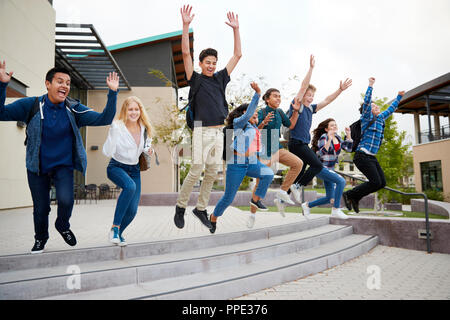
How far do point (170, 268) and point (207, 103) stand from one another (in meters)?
2.23

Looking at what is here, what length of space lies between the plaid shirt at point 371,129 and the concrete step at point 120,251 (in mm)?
2323

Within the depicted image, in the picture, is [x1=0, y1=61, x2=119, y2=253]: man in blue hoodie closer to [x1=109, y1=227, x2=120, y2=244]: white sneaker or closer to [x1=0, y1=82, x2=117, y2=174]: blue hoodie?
[x1=0, y1=82, x2=117, y2=174]: blue hoodie

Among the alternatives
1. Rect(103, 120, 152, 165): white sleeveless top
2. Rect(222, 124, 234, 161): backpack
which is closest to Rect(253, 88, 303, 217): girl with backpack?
Rect(222, 124, 234, 161): backpack

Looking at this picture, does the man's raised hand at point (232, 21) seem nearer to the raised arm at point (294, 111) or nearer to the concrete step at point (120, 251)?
the raised arm at point (294, 111)

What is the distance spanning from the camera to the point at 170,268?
3.55 metres

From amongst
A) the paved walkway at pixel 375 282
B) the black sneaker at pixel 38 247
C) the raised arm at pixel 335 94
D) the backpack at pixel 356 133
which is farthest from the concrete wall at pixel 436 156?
the black sneaker at pixel 38 247

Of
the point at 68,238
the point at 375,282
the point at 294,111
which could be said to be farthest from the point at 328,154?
the point at 68,238

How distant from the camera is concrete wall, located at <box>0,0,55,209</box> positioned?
31.0 ft

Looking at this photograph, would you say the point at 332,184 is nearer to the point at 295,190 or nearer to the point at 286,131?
the point at 295,190

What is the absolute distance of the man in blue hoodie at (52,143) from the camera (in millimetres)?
3459

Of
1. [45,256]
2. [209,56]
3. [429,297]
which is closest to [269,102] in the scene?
[209,56]
